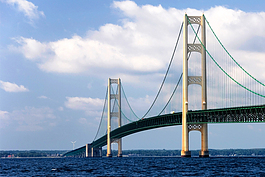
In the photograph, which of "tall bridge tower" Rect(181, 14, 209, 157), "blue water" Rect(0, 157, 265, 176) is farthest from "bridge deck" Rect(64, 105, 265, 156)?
"blue water" Rect(0, 157, 265, 176)

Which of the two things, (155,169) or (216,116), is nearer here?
(155,169)

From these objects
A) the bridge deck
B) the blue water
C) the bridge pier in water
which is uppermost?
the bridge deck

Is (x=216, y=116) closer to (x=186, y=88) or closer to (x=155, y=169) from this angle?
(x=186, y=88)

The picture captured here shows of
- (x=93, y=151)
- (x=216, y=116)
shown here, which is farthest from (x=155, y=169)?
(x=93, y=151)

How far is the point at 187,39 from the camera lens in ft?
232

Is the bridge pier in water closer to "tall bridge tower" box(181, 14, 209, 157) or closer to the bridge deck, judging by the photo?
the bridge deck

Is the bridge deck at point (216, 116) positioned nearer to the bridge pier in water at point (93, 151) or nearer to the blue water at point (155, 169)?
the blue water at point (155, 169)

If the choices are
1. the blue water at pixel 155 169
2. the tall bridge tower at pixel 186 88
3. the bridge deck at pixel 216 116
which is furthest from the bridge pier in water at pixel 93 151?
the blue water at pixel 155 169

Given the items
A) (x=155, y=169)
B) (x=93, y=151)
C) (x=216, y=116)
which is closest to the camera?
(x=155, y=169)

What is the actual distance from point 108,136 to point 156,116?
37626 mm

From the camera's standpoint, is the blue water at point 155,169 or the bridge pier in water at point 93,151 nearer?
the blue water at point 155,169

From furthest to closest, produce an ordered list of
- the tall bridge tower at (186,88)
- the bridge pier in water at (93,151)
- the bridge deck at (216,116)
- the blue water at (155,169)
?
the bridge pier in water at (93,151) → the tall bridge tower at (186,88) → the bridge deck at (216,116) → the blue water at (155,169)

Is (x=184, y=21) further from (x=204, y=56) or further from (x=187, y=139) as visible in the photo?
(x=187, y=139)

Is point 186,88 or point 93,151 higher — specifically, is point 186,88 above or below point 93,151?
above
